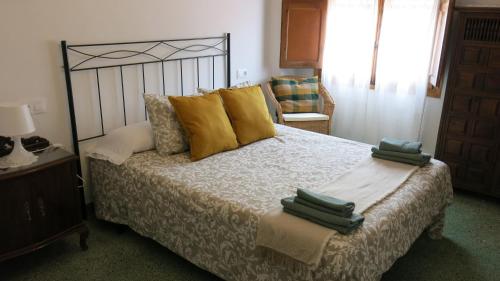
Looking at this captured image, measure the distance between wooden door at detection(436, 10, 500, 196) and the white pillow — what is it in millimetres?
2437

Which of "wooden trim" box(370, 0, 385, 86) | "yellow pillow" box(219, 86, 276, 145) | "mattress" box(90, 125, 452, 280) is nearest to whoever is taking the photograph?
"mattress" box(90, 125, 452, 280)

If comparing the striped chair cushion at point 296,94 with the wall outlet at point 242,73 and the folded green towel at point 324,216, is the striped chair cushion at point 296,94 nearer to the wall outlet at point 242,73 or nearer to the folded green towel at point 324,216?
the wall outlet at point 242,73

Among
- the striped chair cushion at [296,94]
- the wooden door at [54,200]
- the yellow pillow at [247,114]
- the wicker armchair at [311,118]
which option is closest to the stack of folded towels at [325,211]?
the yellow pillow at [247,114]

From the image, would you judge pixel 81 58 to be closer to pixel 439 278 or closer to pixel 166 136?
pixel 166 136

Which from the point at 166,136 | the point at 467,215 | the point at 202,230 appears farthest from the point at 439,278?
the point at 166,136

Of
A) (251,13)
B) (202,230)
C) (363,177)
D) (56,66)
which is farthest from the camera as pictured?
(251,13)

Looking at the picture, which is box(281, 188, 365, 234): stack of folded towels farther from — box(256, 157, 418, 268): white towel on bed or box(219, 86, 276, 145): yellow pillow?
box(219, 86, 276, 145): yellow pillow

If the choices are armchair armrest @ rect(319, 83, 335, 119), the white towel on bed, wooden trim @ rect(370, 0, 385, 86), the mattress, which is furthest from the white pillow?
wooden trim @ rect(370, 0, 385, 86)

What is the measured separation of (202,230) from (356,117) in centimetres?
256

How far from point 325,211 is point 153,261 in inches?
50.0

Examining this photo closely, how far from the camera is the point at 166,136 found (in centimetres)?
288

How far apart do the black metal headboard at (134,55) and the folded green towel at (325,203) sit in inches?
69.3

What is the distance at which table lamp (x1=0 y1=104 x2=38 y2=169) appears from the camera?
2223 mm

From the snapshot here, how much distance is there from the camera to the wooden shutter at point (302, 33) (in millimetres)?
4262
